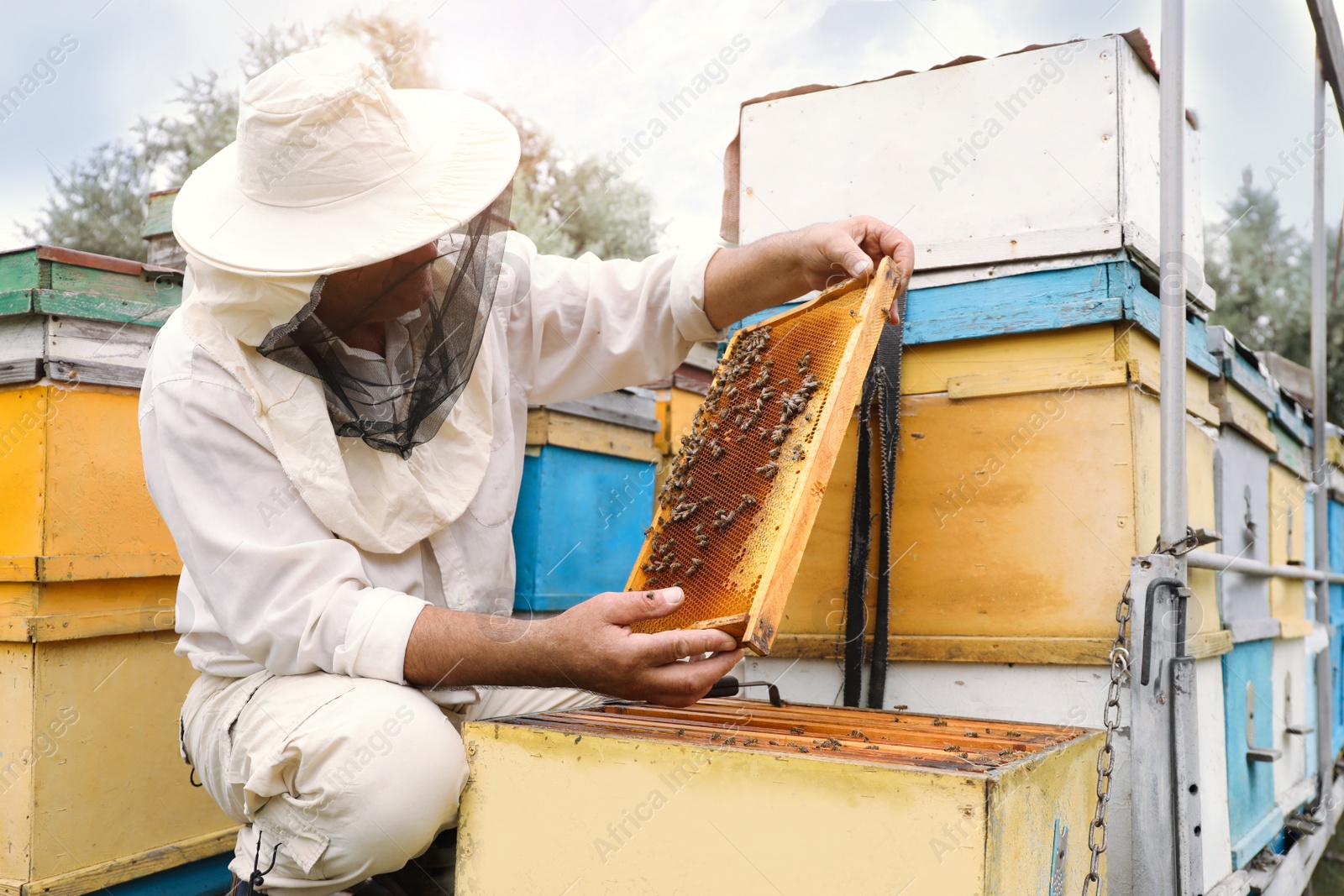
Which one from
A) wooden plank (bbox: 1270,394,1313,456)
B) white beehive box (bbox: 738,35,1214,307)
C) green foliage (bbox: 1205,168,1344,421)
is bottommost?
wooden plank (bbox: 1270,394,1313,456)

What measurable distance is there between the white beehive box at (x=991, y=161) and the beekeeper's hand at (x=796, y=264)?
0.29 meters

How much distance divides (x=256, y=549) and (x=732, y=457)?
0.97m

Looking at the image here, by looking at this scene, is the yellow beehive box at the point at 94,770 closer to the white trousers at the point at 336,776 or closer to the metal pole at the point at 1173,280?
the white trousers at the point at 336,776

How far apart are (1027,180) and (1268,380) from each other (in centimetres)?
187

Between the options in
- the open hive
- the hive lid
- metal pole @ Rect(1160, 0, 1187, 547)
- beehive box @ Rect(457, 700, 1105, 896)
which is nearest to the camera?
beehive box @ Rect(457, 700, 1105, 896)

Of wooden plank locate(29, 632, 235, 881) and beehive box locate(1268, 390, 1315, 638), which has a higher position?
beehive box locate(1268, 390, 1315, 638)

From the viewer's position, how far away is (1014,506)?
7.91 feet

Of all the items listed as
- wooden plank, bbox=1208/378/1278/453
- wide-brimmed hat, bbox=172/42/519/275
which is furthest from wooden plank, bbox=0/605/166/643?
wooden plank, bbox=1208/378/1278/453

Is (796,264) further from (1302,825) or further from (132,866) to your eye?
(1302,825)

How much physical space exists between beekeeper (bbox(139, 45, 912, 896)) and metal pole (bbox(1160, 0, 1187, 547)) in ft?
1.89

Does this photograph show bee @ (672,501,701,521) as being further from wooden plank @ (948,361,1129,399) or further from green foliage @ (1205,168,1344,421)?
green foliage @ (1205,168,1344,421)

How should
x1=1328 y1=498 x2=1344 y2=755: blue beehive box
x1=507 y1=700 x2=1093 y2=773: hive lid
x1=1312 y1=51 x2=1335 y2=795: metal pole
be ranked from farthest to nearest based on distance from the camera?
x1=1328 y1=498 x2=1344 y2=755: blue beehive box
x1=1312 y1=51 x2=1335 y2=795: metal pole
x1=507 y1=700 x2=1093 y2=773: hive lid

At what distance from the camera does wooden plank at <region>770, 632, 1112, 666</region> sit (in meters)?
2.26

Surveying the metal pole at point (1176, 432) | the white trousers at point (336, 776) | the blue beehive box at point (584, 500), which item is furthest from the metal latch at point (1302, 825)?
the white trousers at point (336, 776)
